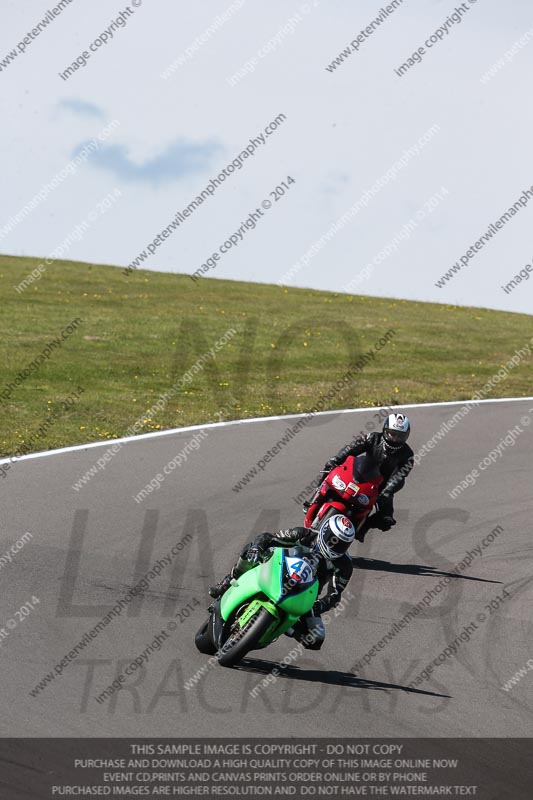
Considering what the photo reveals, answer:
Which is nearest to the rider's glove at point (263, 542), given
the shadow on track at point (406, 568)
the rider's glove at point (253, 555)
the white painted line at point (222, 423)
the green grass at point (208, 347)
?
the rider's glove at point (253, 555)

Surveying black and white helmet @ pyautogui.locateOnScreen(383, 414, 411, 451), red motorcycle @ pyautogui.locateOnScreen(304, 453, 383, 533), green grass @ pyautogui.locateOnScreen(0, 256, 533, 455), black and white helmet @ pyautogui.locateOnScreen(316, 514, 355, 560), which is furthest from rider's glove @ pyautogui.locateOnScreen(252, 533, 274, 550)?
green grass @ pyautogui.locateOnScreen(0, 256, 533, 455)

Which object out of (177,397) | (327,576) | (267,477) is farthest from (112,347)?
(327,576)

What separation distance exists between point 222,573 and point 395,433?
2.36m

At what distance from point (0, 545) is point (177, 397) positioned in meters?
9.85

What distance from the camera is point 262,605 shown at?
782 cm

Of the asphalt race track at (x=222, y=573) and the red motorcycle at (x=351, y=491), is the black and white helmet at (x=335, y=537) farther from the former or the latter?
the red motorcycle at (x=351, y=491)

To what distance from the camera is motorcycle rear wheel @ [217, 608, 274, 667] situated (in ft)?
25.4

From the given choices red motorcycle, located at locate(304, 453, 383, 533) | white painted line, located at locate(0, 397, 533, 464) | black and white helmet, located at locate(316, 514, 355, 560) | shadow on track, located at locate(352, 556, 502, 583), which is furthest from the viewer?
white painted line, located at locate(0, 397, 533, 464)

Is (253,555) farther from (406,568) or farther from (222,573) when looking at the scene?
(406,568)

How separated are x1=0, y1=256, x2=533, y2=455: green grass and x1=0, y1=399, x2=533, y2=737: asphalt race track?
2.97 meters

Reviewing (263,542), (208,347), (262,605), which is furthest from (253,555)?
(208,347)

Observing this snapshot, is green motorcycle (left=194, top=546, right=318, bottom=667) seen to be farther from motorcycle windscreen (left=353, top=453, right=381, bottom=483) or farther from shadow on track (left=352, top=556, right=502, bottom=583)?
shadow on track (left=352, top=556, right=502, bottom=583)

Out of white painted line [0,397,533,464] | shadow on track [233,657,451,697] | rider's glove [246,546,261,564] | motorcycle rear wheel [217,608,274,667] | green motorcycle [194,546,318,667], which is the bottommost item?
shadow on track [233,657,451,697]

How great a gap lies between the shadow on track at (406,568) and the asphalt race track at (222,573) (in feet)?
0.08
